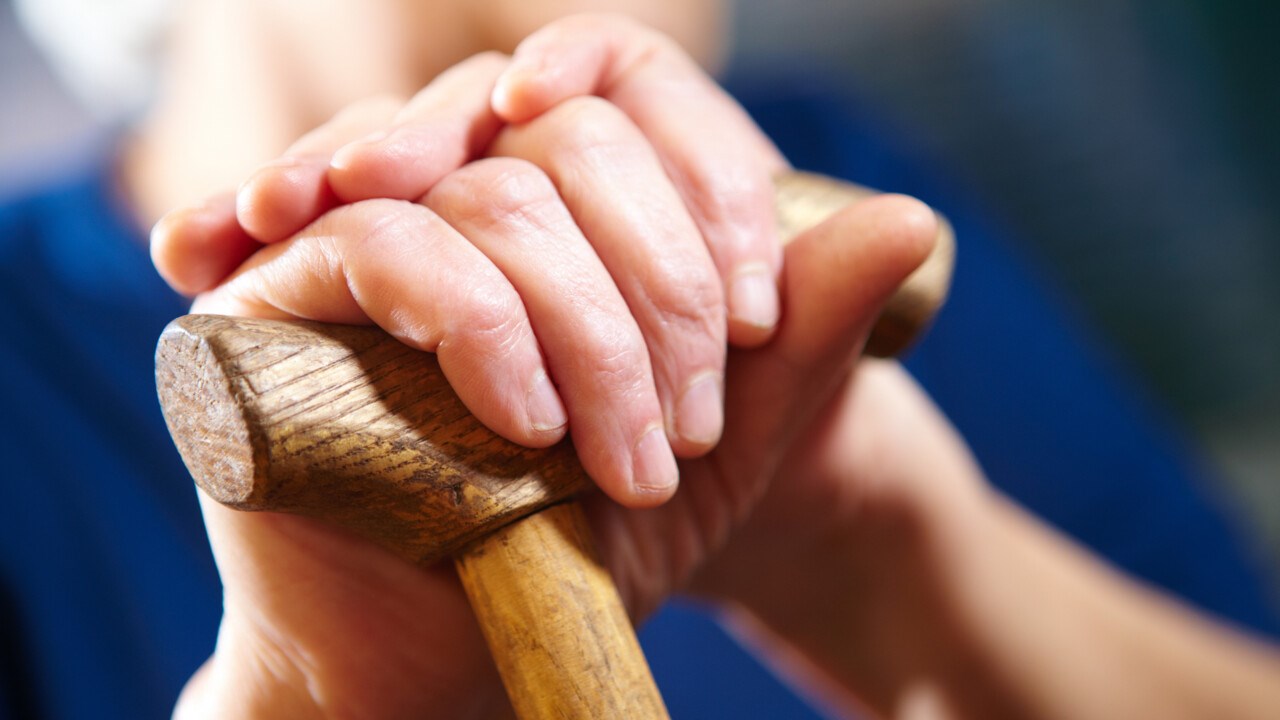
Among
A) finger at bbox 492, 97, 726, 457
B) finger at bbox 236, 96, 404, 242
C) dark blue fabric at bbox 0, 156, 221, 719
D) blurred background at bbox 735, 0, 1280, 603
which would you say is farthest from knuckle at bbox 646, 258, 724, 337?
blurred background at bbox 735, 0, 1280, 603

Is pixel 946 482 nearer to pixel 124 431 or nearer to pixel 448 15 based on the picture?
pixel 448 15

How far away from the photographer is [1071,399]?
3.22ft

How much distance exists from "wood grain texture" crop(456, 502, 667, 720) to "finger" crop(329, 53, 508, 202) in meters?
0.11

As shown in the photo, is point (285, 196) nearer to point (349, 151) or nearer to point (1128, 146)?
point (349, 151)

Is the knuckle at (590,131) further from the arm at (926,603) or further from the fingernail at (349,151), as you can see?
the arm at (926,603)

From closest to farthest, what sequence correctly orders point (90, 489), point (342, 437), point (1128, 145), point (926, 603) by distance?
point (342, 437), point (926, 603), point (90, 489), point (1128, 145)

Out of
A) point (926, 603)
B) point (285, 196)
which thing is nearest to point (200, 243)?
point (285, 196)

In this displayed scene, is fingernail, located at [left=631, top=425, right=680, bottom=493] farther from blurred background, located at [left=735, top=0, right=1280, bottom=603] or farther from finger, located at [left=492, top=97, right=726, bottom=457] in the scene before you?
blurred background, located at [left=735, top=0, right=1280, bottom=603]

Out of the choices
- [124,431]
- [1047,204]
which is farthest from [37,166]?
[1047,204]

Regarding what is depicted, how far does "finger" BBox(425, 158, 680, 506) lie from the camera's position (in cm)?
25

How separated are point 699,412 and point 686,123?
0.11m

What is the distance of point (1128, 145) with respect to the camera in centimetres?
135

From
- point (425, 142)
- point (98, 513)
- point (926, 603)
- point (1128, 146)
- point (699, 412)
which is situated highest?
point (425, 142)

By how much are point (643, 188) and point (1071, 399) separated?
844mm
